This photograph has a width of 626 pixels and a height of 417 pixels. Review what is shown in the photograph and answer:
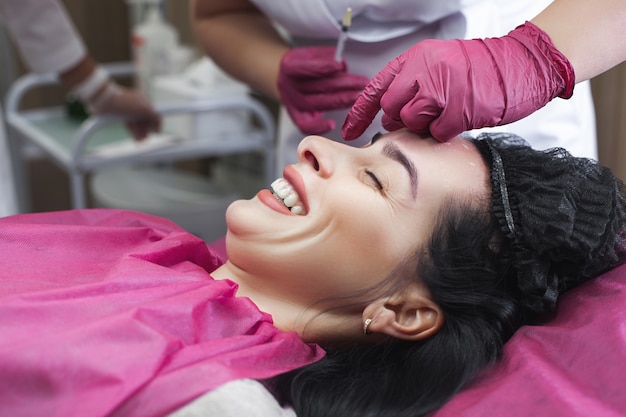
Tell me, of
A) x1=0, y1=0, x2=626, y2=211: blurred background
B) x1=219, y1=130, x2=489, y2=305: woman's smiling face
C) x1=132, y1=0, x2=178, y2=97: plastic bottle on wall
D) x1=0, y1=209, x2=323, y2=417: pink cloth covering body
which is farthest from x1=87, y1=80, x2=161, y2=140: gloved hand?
x1=219, y1=130, x2=489, y2=305: woman's smiling face

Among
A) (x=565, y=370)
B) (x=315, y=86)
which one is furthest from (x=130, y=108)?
(x=565, y=370)

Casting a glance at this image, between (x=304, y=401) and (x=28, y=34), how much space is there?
5.44 ft

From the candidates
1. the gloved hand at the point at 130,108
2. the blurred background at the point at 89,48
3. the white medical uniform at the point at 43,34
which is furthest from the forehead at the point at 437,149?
the blurred background at the point at 89,48

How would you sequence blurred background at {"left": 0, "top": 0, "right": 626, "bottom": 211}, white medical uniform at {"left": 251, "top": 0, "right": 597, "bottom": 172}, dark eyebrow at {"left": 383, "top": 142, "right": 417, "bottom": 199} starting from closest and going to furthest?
dark eyebrow at {"left": 383, "top": 142, "right": 417, "bottom": 199} → white medical uniform at {"left": 251, "top": 0, "right": 597, "bottom": 172} → blurred background at {"left": 0, "top": 0, "right": 626, "bottom": 211}

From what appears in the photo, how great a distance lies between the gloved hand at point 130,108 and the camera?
7.30 ft

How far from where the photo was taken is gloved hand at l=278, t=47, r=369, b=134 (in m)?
1.36

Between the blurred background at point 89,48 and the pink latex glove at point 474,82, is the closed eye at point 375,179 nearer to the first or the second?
the pink latex glove at point 474,82

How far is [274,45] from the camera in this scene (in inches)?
63.4

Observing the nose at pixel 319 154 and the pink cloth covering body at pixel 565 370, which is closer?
the pink cloth covering body at pixel 565 370

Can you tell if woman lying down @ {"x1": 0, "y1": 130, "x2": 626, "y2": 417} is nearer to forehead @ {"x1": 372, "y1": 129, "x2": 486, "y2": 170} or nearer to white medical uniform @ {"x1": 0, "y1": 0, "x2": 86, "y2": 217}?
forehead @ {"x1": 372, "y1": 129, "x2": 486, "y2": 170}

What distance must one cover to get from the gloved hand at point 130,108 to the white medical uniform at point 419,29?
0.88 m

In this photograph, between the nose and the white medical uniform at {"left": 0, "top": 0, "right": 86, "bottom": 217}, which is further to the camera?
the white medical uniform at {"left": 0, "top": 0, "right": 86, "bottom": 217}

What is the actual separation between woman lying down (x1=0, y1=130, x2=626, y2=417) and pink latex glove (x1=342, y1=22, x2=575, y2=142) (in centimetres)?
7

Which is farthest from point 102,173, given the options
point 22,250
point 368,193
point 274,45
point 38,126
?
point 368,193
